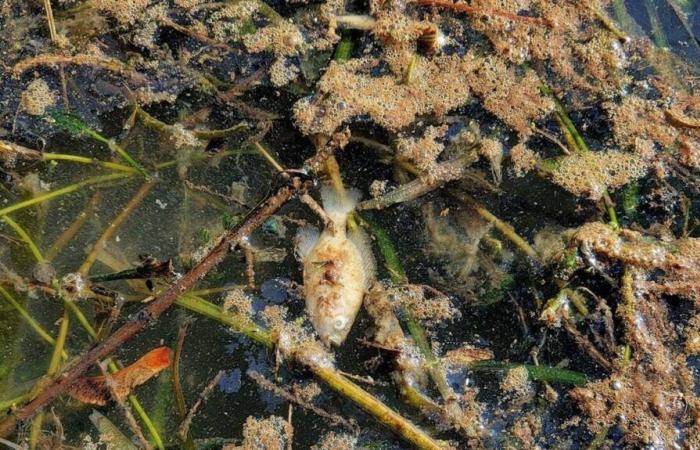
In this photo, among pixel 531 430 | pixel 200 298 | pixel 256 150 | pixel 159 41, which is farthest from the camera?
pixel 159 41

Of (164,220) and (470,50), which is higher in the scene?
(470,50)

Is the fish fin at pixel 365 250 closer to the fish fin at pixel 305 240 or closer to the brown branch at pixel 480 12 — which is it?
the fish fin at pixel 305 240

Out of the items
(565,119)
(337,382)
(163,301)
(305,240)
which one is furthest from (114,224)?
(565,119)

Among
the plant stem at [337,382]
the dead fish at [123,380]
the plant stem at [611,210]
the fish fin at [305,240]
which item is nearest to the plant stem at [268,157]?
the fish fin at [305,240]

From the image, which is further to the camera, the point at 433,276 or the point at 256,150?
the point at 256,150

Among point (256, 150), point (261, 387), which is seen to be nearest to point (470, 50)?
point (256, 150)

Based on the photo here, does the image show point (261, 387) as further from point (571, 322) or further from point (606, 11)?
point (606, 11)

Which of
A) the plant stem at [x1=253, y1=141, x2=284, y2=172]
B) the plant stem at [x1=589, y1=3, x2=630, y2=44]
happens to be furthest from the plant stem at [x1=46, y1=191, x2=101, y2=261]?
the plant stem at [x1=589, y1=3, x2=630, y2=44]
